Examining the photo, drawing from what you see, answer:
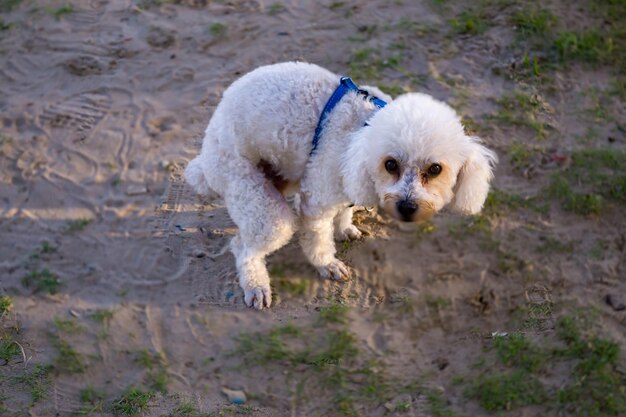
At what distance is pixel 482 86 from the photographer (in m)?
4.81

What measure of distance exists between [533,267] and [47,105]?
146 inches

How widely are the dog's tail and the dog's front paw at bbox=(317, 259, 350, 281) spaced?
2.85 ft

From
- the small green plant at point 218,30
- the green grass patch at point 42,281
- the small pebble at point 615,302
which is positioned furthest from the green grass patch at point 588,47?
the green grass patch at point 42,281

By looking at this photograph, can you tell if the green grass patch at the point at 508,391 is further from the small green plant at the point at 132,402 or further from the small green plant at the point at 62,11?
the small green plant at the point at 62,11

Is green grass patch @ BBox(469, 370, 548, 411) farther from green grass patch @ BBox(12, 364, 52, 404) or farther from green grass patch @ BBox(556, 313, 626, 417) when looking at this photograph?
green grass patch @ BBox(12, 364, 52, 404)

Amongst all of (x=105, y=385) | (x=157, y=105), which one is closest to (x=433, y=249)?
(x=105, y=385)

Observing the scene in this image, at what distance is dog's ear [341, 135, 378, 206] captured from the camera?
115 inches

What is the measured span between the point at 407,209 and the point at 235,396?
1.35 meters

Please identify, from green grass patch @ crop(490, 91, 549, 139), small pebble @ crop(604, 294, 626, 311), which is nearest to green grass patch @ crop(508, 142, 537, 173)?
green grass patch @ crop(490, 91, 549, 139)

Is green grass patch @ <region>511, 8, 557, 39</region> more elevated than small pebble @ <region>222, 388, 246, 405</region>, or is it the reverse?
green grass patch @ <region>511, 8, 557, 39</region>

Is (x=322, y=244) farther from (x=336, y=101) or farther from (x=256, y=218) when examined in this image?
(x=336, y=101)

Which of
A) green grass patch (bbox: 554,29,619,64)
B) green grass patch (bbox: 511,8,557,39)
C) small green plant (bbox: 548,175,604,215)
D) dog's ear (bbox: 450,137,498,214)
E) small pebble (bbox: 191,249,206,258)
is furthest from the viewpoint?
green grass patch (bbox: 511,8,557,39)

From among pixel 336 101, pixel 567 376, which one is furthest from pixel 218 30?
pixel 567 376

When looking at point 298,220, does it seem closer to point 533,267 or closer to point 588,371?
point 533,267
